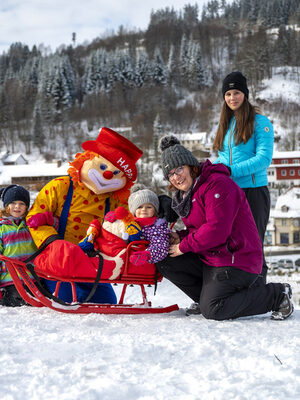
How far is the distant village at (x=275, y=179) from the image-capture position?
24906mm

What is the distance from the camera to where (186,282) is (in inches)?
106

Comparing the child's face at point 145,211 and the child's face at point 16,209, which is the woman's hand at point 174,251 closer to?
the child's face at point 145,211

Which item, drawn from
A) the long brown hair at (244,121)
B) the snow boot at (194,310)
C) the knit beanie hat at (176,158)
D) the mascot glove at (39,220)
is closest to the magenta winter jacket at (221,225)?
the knit beanie hat at (176,158)

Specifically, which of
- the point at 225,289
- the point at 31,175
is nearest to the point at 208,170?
the point at 225,289

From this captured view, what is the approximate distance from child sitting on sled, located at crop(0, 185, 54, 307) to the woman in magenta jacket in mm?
1073

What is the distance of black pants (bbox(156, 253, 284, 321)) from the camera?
2410 mm

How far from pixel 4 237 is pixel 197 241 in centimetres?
153

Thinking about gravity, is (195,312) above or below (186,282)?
below

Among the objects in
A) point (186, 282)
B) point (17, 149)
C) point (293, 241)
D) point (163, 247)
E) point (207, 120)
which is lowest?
point (293, 241)

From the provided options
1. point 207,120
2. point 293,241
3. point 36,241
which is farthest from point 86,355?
point 207,120

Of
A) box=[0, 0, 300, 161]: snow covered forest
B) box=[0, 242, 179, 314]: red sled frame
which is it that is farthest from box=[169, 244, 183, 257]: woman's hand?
box=[0, 0, 300, 161]: snow covered forest

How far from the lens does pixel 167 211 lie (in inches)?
109

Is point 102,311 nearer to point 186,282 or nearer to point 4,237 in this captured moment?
point 186,282

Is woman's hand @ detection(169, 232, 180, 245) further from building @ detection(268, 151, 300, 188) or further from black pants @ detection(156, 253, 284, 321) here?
building @ detection(268, 151, 300, 188)
